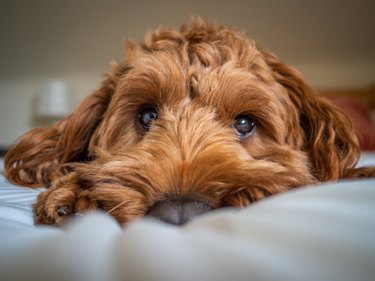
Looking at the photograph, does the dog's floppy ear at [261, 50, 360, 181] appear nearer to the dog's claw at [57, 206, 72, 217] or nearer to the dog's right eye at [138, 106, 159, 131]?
the dog's right eye at [138, 106, 159, 131]

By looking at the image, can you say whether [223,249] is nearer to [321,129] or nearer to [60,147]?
[321,129]

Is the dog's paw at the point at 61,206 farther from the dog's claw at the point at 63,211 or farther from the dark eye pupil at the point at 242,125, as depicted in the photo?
the dark eye pupil at the point at 242,125

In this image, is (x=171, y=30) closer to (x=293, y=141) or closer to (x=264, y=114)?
(x=264, y=114)

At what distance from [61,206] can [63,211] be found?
2 centimetres

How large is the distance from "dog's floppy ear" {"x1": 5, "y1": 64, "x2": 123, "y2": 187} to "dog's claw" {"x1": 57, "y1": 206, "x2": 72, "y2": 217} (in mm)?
615

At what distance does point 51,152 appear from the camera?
1603mm

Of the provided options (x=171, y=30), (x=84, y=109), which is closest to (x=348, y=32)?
(x=171, y=30)

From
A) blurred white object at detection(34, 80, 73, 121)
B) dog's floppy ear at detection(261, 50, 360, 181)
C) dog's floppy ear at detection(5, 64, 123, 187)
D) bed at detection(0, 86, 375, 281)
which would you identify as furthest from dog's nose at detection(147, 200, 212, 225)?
blurred white object at detection(34, 80, 73, 121)

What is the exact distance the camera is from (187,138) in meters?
1.15

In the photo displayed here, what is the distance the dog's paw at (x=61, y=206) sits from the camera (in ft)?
3.04

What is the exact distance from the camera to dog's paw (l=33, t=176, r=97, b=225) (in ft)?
3.04

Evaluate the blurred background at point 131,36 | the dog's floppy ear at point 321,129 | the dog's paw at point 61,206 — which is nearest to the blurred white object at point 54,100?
the blurred background at point 131,36

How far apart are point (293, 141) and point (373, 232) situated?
38.0 inches

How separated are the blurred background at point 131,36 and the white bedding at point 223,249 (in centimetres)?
365
